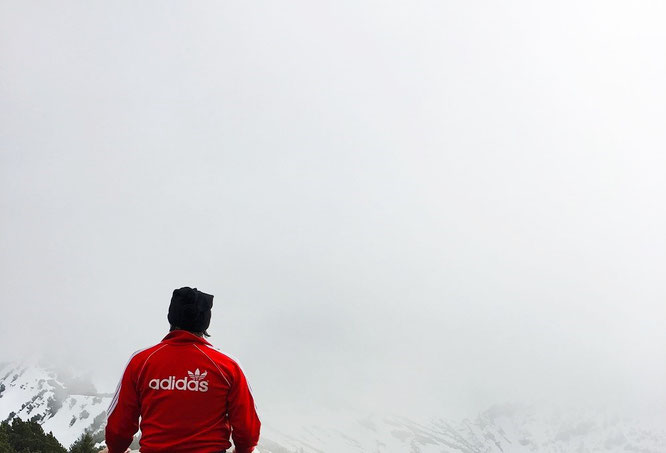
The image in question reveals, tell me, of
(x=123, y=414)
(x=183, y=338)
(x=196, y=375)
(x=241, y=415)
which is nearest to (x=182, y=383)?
(x=196, y=375)

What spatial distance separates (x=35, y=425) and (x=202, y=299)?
6348 cm

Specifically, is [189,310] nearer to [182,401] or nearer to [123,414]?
[182,401]

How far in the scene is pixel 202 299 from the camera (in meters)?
6.95

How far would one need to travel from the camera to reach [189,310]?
22.5ft

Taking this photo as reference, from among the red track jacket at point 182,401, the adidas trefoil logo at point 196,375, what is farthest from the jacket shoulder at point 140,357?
the adidas trefoil logo at point 196,375

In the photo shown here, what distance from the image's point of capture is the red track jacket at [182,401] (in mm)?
6527

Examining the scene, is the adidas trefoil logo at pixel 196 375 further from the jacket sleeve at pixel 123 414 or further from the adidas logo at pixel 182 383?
the jacket sleeve at pixel 123 414

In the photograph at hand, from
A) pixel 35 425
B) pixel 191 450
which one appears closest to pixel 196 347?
pixel 191 450

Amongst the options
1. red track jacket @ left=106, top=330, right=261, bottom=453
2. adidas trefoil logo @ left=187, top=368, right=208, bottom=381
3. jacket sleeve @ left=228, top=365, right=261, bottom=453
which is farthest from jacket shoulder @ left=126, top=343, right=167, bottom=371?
jacket sleeve @ left=228, top=365, right=261, bottom=453

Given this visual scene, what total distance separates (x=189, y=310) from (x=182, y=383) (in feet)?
3.10

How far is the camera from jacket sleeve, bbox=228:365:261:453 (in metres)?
6.87

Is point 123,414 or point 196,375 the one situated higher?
point 196,375

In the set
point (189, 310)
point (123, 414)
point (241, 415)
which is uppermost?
point (189, 310)

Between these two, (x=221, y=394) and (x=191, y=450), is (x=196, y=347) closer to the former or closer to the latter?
(x=221, y=394)
